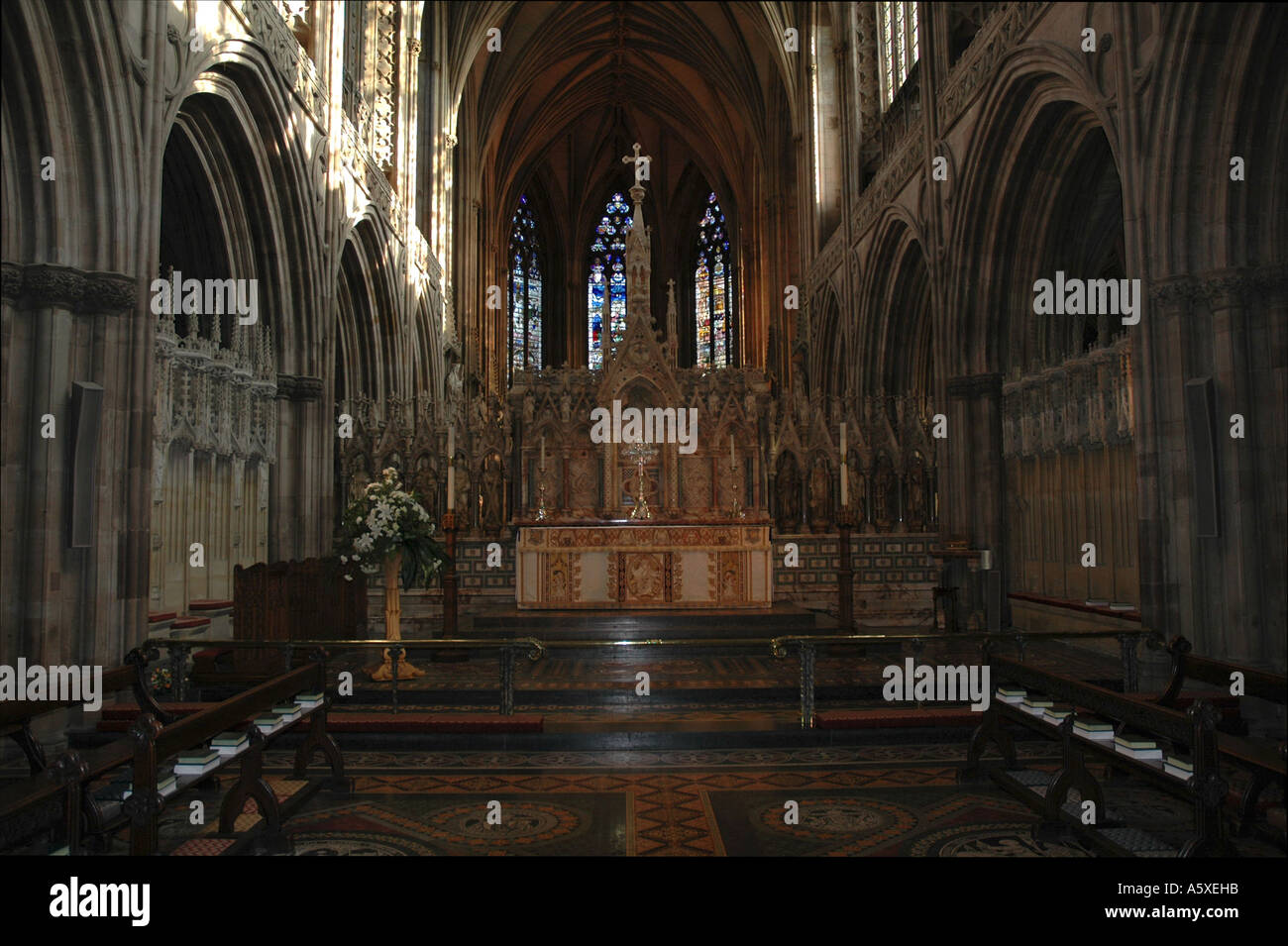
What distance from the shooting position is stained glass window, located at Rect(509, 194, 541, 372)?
3778 centimetres

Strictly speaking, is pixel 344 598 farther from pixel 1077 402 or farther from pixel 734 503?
pixel 1077 402

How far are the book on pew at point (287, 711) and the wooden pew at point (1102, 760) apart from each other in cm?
412

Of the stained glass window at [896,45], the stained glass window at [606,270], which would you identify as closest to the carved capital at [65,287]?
the stained glass window at [896,45]

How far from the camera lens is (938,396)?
13844 millimetres

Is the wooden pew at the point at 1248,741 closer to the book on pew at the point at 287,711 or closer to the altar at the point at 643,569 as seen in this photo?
the book on pew at the point at 287,711

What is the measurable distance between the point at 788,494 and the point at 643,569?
3397 mm

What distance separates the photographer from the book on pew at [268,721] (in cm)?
515

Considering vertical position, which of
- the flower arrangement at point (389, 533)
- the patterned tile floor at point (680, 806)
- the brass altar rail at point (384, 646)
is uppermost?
the flower arrangement at point (389, 533)

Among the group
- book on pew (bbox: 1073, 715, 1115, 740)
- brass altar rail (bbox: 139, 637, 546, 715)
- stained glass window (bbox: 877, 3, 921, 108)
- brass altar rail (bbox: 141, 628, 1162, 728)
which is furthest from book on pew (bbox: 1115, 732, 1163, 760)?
stained glass window (bbox: 877, 3, 921, 108)

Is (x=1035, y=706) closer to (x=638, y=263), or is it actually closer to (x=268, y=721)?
(x=268, y=721)

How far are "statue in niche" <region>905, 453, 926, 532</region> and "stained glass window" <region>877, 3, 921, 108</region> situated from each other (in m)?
7.42

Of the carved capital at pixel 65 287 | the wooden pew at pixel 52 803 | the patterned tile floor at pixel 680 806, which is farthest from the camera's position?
the carved capital at pixel 65 287

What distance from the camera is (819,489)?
13.9 metres

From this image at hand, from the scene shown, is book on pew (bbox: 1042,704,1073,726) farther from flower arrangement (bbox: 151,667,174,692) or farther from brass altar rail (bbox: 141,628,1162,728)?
flower arrangement (bbox: 151,667,174,692)
